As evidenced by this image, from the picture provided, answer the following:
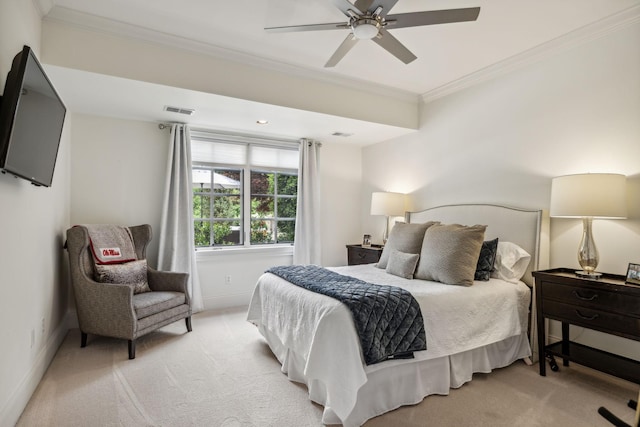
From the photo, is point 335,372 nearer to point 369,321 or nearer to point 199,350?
point 369,321

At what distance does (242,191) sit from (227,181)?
250 mm

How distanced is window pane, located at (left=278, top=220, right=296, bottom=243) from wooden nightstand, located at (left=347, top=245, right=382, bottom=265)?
0.94m

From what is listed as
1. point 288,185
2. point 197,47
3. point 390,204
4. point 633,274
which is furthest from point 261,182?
point 633,274

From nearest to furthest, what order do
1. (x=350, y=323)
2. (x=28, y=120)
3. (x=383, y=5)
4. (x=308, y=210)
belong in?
(x=28, y=120) → (x=383, y=5) → (x=350, y=323) → (x=308, y=210)

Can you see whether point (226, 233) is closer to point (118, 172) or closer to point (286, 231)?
point (286, 231)

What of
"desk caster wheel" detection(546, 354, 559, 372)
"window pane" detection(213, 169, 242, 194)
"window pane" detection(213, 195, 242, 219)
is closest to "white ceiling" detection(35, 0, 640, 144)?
"window pane" detection(213, 169, 242, 194)

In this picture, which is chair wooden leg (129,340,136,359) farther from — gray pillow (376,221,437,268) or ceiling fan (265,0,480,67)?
ceiling fan (265,0,480,67)

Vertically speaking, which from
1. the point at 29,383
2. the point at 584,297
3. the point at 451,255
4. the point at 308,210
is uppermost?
the point at 308,210

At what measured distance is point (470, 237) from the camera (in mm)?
2887

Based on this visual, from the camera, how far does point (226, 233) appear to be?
188 inches

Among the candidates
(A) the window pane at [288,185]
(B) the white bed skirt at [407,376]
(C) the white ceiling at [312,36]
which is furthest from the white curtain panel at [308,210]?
(B) the white bed skirt at [407,376]

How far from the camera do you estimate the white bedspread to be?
1.99m

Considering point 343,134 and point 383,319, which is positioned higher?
point 343,134

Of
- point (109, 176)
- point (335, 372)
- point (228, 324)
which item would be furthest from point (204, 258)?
point (335, 372)
